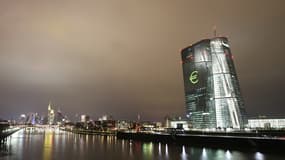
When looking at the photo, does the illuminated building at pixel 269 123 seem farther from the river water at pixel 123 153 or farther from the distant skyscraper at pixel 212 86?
the river water at pixel 123 153

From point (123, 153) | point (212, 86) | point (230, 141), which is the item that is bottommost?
point (123, 153)

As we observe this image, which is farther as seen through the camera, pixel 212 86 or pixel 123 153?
pixel 212 86

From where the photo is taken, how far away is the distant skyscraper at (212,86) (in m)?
138

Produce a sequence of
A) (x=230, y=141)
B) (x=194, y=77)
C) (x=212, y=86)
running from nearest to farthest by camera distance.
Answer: (x=230, y=141) → (x=212, y=86) → (x=194, y=77)

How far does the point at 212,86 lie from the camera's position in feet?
471

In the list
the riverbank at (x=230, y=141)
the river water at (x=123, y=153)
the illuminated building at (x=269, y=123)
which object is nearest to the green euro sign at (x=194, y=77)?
the illuminated building at (x=269, y=123)

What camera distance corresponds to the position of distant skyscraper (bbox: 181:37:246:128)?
453 ft

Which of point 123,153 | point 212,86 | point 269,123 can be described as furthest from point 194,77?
point 123,153

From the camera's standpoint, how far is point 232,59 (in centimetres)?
14775

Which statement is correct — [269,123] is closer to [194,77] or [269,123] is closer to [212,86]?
[212,86]

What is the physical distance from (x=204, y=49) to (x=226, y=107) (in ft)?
114

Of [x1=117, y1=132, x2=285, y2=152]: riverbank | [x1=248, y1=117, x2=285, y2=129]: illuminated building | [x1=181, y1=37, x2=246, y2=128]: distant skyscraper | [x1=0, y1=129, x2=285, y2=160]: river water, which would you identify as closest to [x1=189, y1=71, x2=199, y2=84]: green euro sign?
[x1=181, y1=37, x2=246, y2=128]: distant skyscraper

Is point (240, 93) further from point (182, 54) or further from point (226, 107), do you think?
point (182, 54)

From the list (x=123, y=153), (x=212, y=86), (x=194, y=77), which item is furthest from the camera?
(x=194, y=77)
